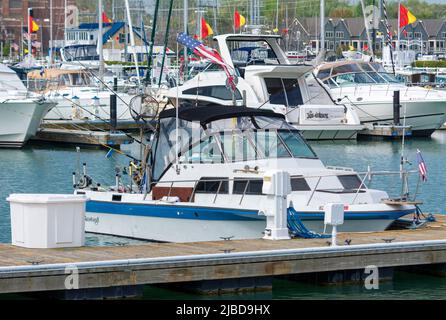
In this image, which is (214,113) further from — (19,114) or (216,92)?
(19,114)

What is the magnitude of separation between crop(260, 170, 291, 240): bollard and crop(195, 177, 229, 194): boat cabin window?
7.95 feet

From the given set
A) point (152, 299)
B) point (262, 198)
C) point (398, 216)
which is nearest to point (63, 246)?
point (152, 299)

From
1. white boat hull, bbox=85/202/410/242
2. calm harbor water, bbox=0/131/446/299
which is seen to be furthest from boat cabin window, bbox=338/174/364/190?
calm harbor water, bbox=0/131/446/299

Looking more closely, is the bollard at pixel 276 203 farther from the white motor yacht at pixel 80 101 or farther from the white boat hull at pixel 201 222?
the white motor yacht at pixel 80 101

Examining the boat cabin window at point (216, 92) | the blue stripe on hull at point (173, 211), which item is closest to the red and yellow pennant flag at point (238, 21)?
the boat cabin window at point (216, 92)

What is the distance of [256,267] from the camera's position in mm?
19141

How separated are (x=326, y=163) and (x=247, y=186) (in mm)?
20140

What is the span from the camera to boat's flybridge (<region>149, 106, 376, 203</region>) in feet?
76.4

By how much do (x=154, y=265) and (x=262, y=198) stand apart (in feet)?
16.2

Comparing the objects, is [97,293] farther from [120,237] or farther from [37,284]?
[120,237]

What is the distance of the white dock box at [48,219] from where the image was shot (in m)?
19.4

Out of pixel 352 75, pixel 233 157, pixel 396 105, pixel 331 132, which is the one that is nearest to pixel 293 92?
pixel 331 132

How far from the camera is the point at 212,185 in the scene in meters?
23.7

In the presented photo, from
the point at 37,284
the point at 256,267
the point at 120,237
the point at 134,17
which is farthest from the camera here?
the point at 134,17
